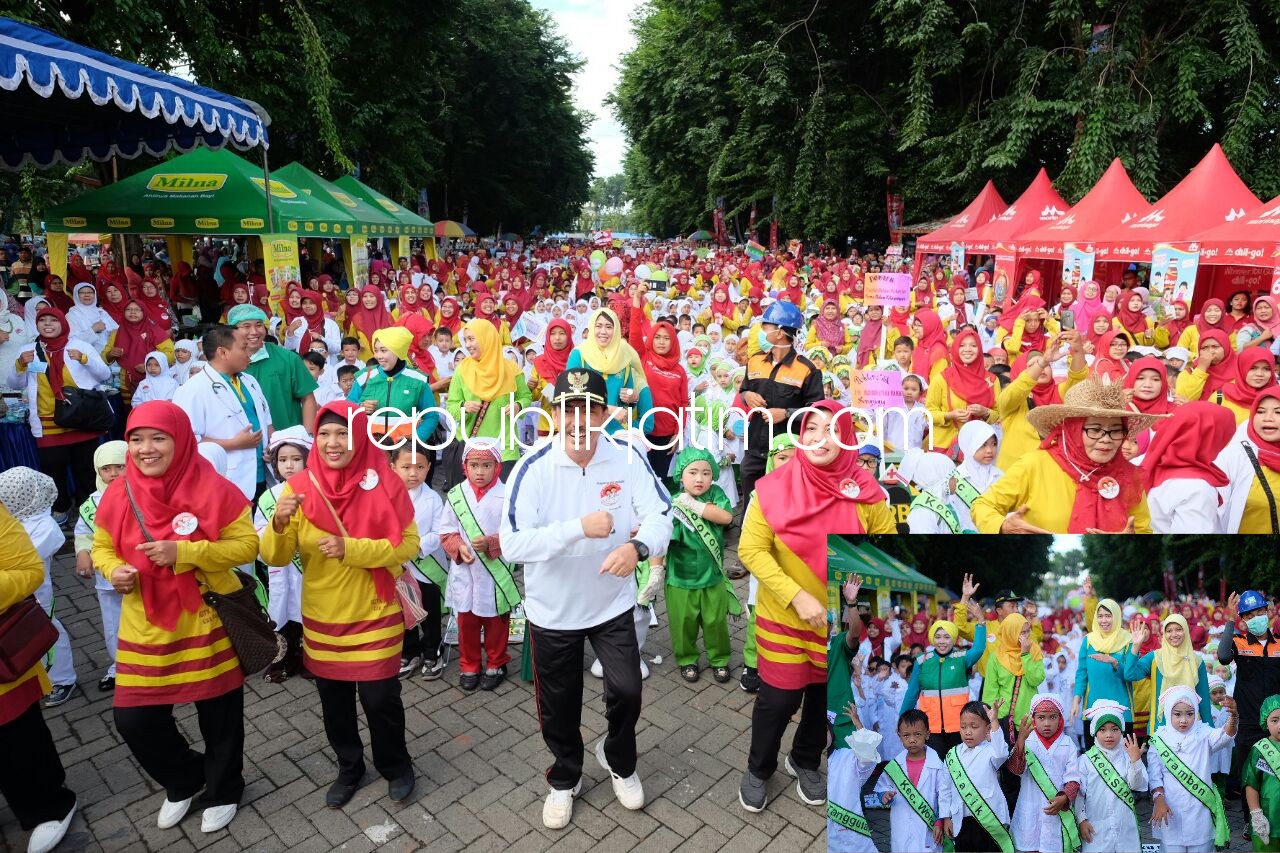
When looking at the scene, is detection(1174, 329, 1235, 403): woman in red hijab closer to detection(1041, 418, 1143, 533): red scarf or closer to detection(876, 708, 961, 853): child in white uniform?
detection(1041, 418, 1143, 533): red scarf

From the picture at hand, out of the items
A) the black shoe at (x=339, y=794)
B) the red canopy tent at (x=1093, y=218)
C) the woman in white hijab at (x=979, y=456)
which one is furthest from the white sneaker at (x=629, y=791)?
the red canopy tent at (x=1093, y=218)

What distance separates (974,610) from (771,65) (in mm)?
28269

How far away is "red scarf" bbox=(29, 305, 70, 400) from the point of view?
6.38m

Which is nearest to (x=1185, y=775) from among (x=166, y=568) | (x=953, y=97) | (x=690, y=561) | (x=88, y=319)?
(x=690, y=561)

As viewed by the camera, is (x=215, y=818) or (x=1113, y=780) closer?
(x=1113, y=780)

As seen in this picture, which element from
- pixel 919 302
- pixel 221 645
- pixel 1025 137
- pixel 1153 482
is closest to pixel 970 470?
pixel 1153 482

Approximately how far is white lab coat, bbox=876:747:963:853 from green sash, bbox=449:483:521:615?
2485 millimetres

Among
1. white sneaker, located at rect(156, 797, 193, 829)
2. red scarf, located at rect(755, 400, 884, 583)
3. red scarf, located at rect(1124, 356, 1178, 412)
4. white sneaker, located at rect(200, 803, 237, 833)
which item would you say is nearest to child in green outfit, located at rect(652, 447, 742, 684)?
red scarf, located at rect(755, 400, 884, 583)

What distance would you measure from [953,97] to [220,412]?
28698 millimetres

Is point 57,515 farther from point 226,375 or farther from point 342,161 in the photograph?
point 342,161

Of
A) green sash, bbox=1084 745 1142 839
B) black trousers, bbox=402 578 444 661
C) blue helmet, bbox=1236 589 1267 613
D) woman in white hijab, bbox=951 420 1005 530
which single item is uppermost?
blue helmet, bbox=1236 589 1267 613

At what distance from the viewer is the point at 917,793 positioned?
237 cm

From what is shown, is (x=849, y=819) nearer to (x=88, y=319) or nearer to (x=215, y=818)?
(x=215, y=818)

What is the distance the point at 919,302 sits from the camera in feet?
46.1
